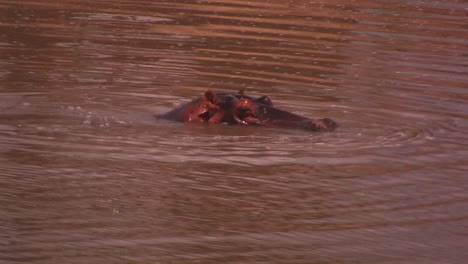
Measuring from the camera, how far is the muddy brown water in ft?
20.3

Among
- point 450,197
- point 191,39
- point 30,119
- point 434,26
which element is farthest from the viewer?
point 434,26

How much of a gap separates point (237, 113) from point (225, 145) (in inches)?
29.2

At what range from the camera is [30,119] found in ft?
29.1

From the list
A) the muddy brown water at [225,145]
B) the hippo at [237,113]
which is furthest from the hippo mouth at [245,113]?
the muddy brown water at [225,145]

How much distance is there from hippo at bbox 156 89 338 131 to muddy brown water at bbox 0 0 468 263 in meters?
0.11

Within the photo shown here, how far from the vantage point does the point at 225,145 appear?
838cm

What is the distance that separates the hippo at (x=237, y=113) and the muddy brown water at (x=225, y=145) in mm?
106

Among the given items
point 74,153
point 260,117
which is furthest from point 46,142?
point 260,117

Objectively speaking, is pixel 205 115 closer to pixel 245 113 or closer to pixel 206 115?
pixel 206 115

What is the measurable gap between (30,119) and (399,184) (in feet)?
9.13

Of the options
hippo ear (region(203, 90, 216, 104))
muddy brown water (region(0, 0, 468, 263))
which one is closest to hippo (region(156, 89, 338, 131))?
hippo ear (region(203, 90, 216, 104))

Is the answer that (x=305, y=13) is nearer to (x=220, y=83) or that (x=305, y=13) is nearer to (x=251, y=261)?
(x=220, y=83)

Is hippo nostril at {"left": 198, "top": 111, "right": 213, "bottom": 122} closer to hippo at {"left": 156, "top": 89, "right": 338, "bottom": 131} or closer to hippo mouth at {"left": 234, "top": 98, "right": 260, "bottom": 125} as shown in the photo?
hippo at {"left": 156, "top": 89, "right": 338, "bottom": 131}

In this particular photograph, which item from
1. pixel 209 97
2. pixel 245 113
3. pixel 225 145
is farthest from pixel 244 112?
pixel 225 145
